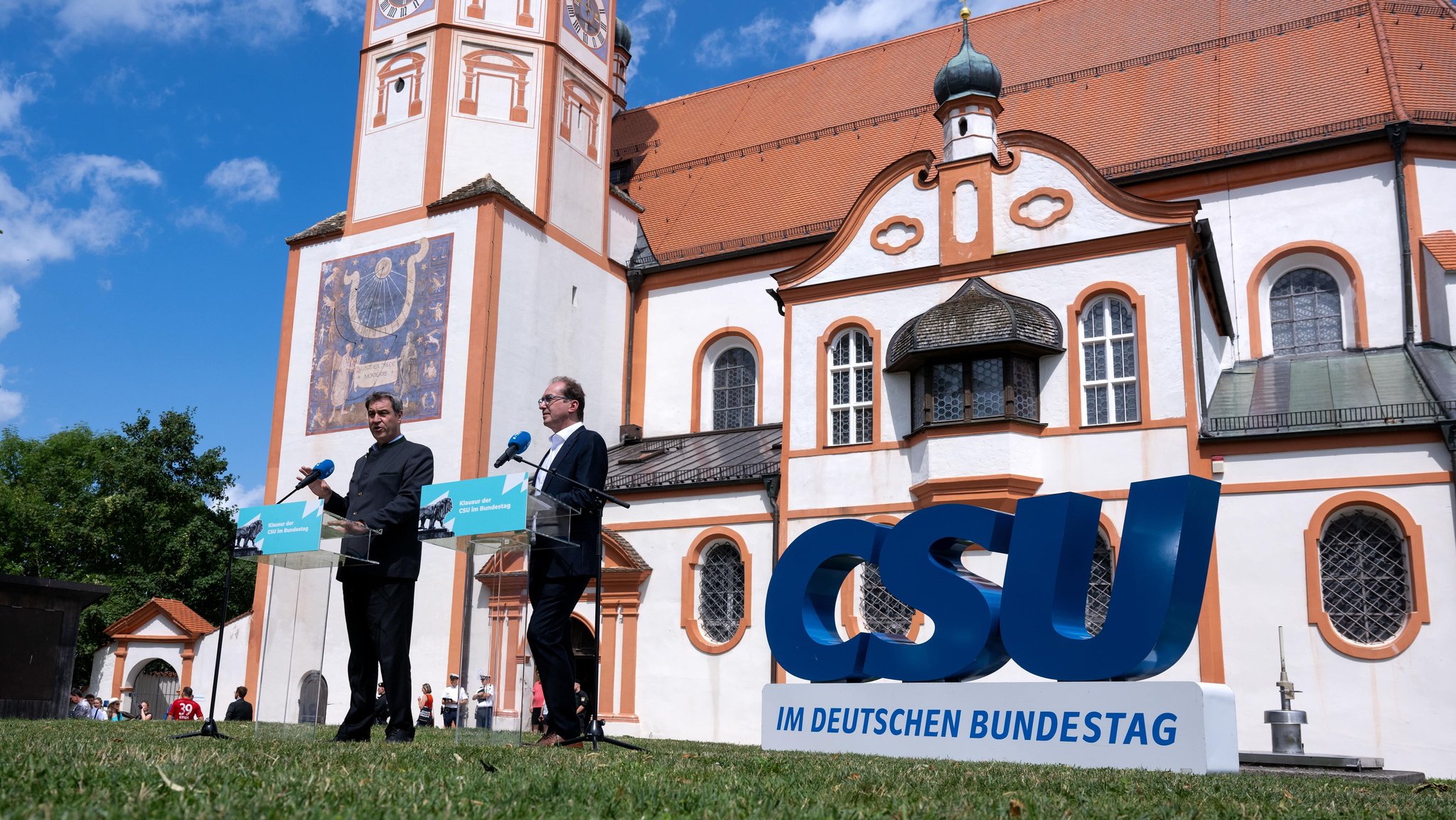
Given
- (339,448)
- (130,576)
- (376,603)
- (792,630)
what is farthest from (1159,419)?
(130,576)

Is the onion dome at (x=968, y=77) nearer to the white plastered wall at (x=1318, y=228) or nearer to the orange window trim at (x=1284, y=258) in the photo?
the white plastered wall at (x=1318, y=228)

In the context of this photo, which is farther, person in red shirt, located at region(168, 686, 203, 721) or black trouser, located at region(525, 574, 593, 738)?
person in red shirt, located at region(168, 686, 203, 721)

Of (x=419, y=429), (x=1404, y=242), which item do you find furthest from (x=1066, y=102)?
(x=419, y=429)

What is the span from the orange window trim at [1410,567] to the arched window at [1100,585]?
2655 millimetres

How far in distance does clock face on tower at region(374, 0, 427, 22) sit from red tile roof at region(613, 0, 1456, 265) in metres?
6.97

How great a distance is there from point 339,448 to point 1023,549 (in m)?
17.9

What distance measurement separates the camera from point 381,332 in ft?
82.3

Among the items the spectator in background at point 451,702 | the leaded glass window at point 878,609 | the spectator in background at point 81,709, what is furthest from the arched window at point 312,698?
the spectator in background at point 81,709

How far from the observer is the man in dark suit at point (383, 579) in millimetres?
7418

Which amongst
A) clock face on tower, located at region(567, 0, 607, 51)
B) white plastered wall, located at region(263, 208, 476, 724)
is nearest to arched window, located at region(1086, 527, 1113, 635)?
white plastered wall, located at region(263, 208, 476, 724)

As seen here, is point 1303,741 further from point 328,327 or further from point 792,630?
Answer: point 328,327

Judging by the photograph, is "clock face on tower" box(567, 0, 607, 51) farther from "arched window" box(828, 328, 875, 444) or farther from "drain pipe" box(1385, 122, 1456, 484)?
"drain pipe" box(1385, 122, 1456, 484)

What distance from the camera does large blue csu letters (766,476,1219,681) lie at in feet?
31.6

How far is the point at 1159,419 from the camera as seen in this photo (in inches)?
722
